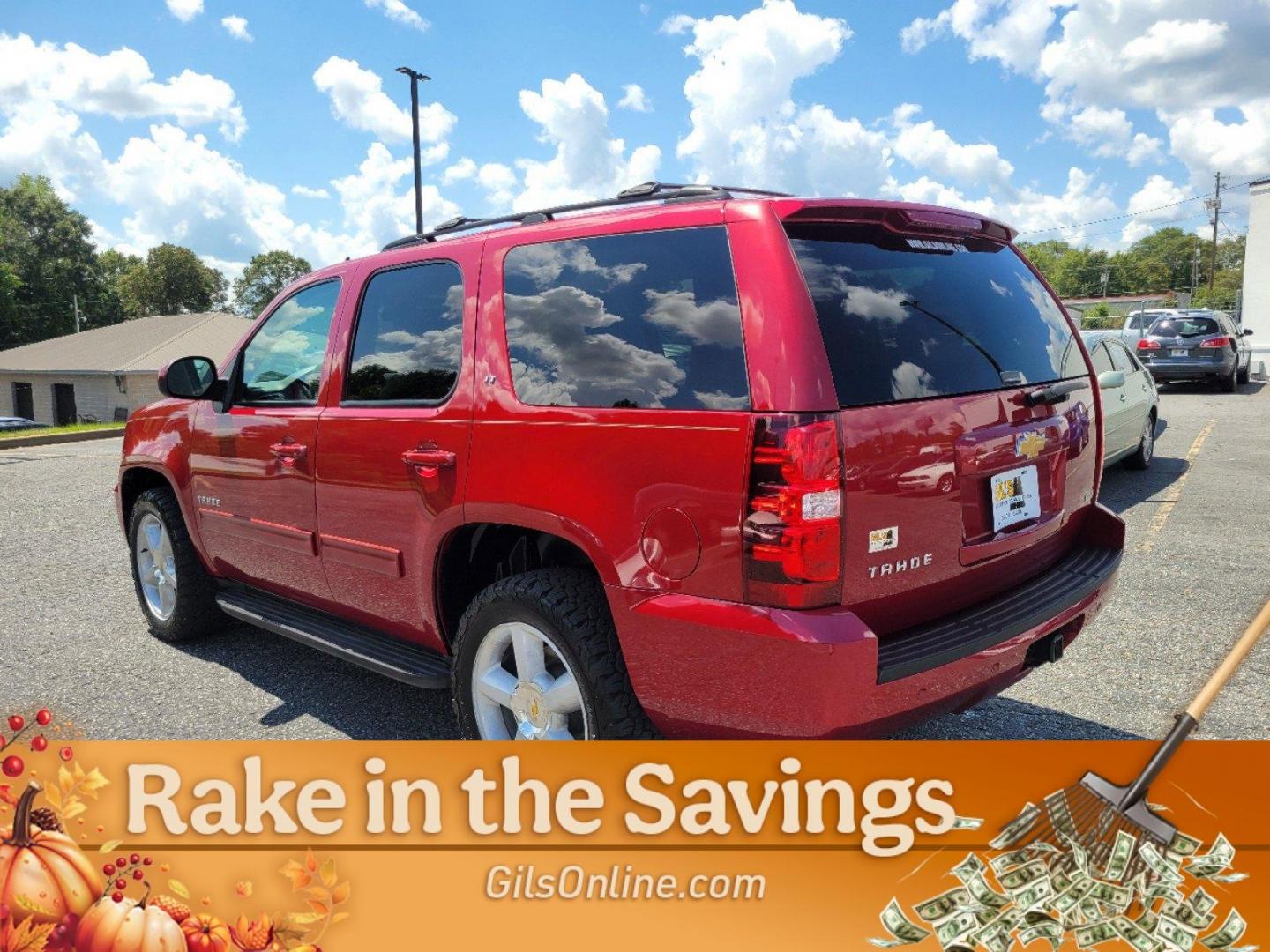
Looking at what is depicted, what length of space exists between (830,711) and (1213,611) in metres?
3.76

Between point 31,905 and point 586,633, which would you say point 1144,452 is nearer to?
point 586,633

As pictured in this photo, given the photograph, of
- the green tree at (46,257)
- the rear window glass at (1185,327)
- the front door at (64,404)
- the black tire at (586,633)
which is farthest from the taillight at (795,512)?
the green tree at (46,257)

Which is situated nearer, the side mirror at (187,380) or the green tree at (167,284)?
the side mirror at (187,380)

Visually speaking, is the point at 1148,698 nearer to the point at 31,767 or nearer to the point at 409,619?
the point at 409,619

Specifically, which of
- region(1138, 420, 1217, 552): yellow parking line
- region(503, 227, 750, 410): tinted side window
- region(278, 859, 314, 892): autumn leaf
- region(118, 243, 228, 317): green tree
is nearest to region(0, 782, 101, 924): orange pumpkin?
region(278, 859, 314, 892): autumn leaf

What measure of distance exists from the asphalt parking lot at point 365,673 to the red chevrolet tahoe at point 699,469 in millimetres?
490

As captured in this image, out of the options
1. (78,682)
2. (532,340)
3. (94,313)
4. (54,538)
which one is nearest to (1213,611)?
(532,340)

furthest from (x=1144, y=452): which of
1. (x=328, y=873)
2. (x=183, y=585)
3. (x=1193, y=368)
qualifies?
(x=1193, y=368)

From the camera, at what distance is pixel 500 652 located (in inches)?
117

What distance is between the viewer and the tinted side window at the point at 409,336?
3.19 metres

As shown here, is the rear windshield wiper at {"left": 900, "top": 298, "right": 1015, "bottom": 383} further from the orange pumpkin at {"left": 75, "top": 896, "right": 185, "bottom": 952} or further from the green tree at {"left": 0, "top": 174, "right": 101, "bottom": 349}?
the green tree at {"left": 0, "top": 174, "right": 101, "bottom": 349}

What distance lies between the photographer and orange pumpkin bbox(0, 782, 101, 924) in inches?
89.6

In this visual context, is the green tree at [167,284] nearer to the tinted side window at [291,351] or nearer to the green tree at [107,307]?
the green tree at [107,307]

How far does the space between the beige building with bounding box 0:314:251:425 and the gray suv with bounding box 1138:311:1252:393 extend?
104ft
